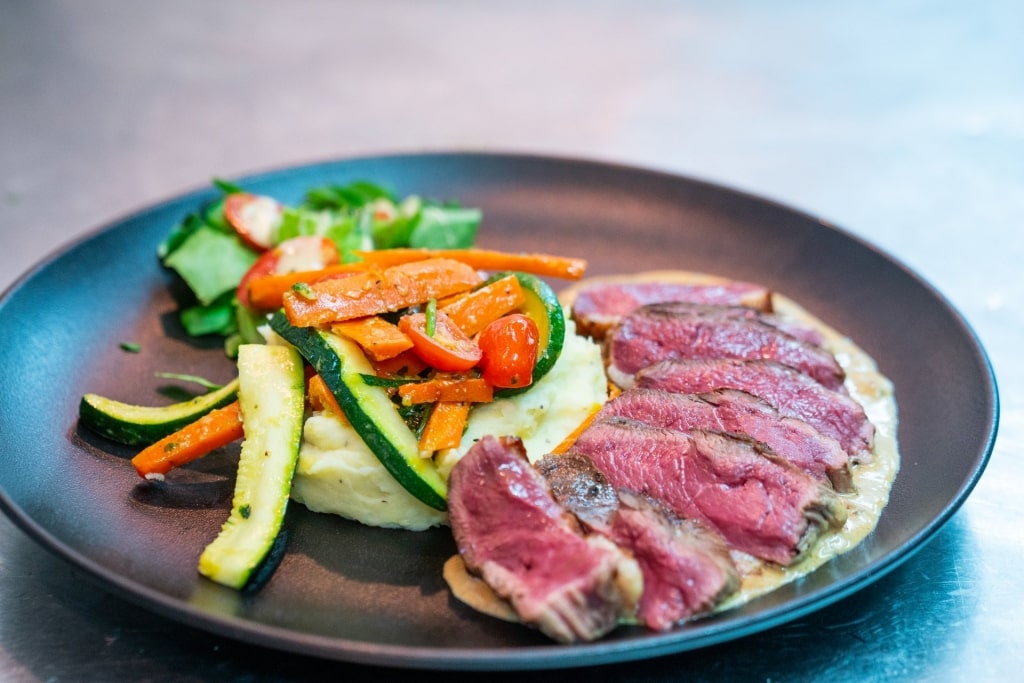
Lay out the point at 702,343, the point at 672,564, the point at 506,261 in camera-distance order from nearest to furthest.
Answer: the point at 672,564, the point at 702,343, the point at 506,261

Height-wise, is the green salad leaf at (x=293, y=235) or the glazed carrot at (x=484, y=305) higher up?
the glazed carrot at (x=484, y=305)

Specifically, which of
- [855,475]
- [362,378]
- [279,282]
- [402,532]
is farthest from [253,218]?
[855,475]

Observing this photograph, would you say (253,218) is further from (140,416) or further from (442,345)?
(442,345)

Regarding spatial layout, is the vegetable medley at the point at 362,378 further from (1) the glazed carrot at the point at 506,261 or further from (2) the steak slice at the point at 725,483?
(2) the steak slice at the point at 725,483

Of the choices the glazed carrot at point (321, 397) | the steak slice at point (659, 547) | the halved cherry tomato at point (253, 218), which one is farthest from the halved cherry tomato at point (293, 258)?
the steak slice at point (659, 547)

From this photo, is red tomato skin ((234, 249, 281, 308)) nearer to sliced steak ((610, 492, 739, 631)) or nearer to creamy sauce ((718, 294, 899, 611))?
sliced steak ((610, 492, 739, 631))

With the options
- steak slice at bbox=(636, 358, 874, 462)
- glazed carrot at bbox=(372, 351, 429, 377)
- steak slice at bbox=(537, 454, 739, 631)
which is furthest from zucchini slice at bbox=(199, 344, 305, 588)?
steak slice at bbox=(636, 358, 874, 462)

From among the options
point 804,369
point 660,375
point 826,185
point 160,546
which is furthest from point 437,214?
point 826,185
